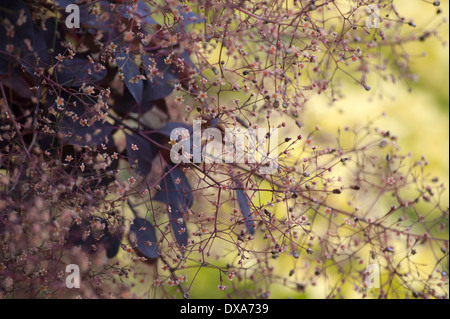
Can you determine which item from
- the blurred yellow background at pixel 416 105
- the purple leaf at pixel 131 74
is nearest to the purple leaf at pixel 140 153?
the purple leaf at pixel 131 74

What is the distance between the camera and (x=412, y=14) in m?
1.09

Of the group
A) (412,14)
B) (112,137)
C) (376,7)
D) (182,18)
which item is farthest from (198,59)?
(412,14)

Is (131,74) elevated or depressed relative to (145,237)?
elevated

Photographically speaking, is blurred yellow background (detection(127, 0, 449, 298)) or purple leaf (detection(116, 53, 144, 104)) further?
blurred yellow background (detection(127, 0, 449, 298))

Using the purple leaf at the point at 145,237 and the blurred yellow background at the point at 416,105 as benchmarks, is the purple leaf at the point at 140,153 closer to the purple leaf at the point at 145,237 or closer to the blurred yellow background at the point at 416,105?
the purple leaf at the point at 145,237

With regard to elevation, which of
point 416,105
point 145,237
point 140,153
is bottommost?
point 145,237

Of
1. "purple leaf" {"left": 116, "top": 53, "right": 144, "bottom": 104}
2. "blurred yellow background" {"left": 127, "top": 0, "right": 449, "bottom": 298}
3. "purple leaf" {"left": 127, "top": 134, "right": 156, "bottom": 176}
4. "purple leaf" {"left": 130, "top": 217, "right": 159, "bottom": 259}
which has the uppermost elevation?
"blurred yellow background" {"left": 127, "top": 0, "right": 449, "bottom": 298}

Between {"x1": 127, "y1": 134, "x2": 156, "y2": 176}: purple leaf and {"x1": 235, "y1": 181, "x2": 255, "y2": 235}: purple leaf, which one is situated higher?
{"x1": 127, "y1": 134, "x2": 156, "y2": 176}: purple leaf

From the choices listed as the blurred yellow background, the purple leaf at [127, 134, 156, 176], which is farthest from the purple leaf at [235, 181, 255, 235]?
the blurred yellow background

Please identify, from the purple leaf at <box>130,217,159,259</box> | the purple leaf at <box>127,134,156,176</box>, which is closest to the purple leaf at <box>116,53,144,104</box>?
the purple leaf at <box>127,134,156,176</box>

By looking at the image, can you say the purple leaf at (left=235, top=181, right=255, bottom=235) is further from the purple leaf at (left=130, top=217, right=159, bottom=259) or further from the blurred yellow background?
the blurred yellow background

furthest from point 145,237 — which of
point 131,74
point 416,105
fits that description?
point 416,105

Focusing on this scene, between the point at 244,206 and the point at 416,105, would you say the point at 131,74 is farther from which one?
the point at 416,105
